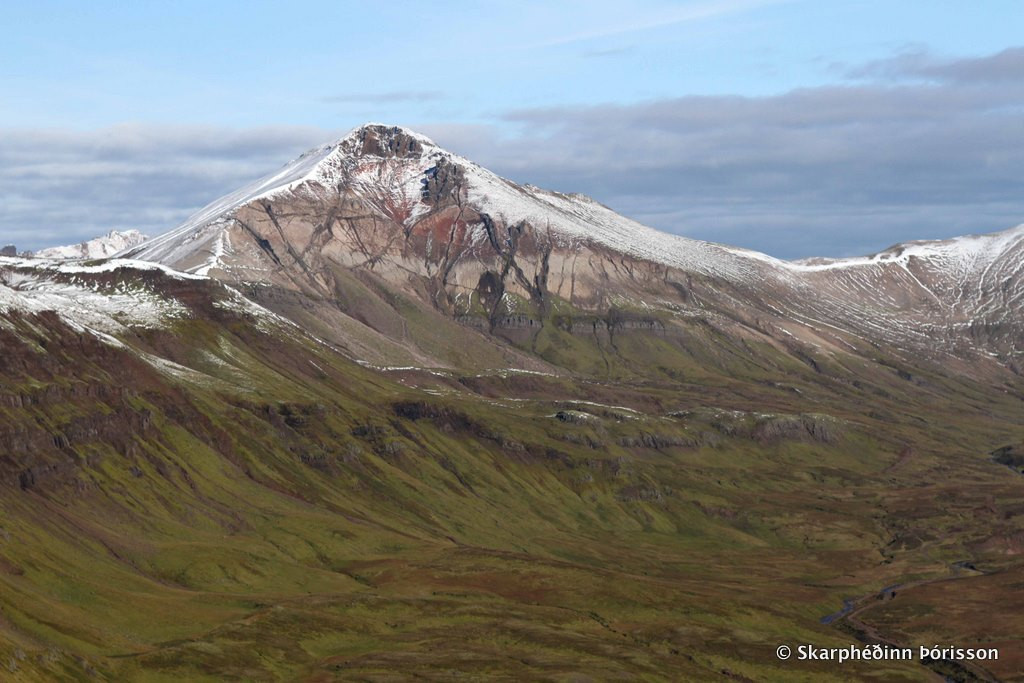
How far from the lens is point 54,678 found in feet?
654

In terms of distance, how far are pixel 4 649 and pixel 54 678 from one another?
7963 millimetres

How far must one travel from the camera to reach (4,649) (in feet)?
645
